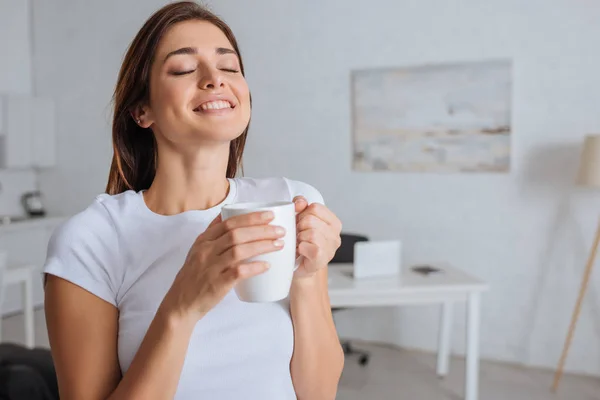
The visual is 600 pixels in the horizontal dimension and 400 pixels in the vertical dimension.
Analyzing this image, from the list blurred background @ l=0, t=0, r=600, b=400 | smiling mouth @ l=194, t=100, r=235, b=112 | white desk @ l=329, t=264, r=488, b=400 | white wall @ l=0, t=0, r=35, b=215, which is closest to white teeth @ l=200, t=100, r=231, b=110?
smiling mouth @ l=194, t=100, r=235, b=112

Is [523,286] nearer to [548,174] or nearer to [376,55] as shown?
[548,174]

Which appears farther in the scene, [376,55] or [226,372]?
[376,55]

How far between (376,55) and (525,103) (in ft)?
3.68

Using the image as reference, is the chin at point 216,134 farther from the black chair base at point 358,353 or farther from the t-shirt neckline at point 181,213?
the black chair base at point 358,353

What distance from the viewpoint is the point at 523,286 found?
4.42 m

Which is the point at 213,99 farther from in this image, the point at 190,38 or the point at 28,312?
the point at 28,312

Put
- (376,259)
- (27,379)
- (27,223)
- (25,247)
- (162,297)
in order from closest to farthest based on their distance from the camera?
(162,297) < (27,379) < (376,259) < (27,223) < (25,247)

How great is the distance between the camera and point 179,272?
2.72ft

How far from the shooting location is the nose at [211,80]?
0.97m

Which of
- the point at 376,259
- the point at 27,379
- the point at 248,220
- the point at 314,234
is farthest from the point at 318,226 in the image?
the point at 376,259

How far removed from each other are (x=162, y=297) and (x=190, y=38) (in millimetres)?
406

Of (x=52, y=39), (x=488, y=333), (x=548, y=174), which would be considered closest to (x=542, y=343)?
(x=488, y=333)

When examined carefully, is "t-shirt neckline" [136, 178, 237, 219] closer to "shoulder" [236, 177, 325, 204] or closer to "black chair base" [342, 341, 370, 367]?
"shoulder" [236, 177, 325, 204]


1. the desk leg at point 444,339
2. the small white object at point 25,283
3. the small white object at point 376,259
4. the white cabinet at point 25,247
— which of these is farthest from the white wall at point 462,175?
the white cabinet at point 25,247
